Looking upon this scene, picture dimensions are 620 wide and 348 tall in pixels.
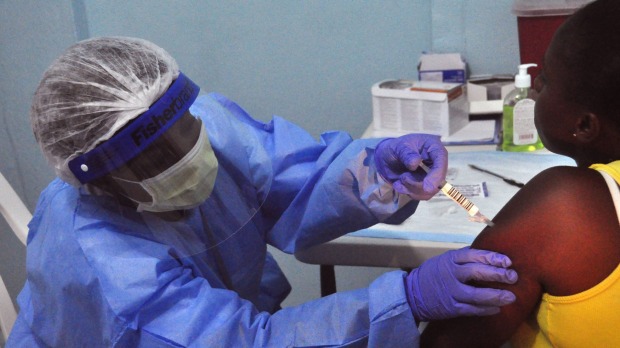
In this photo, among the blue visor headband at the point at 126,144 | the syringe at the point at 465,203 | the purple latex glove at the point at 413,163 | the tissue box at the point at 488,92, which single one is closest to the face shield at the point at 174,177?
the blue visor headband at the point at 126,144

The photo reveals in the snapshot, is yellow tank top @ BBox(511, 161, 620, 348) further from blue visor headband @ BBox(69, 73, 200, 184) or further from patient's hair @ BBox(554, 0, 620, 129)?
blue visor headband @ BBox(69, 73, 200, 184)

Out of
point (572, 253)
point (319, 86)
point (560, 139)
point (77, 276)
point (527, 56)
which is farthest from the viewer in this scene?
point (319, 86)

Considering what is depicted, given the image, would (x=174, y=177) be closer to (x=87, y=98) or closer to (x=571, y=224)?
(x=87, y=98)

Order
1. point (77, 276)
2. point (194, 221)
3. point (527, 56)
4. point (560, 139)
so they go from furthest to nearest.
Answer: point (527, 56)
point (194, 221)
point (77, 276)
point (560, 139)

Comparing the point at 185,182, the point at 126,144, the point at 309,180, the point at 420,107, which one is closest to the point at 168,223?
the point at 185,182

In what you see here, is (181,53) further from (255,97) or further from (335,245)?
(335,245)

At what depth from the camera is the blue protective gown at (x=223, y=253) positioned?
3.35ft

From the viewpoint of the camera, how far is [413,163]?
120cm

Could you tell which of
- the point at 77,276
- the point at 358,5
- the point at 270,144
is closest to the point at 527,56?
the point at 358,5

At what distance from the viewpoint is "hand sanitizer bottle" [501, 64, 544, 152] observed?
64.3 inches

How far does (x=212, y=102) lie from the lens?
4.18ft

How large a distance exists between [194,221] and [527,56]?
1144 millimetres

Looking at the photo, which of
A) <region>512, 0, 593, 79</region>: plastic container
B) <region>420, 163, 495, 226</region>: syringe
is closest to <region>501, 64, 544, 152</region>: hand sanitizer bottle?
<region>512, 0, 593, 79</region>: plastic container

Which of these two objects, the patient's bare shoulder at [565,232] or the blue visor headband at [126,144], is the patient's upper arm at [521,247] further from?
the blue visor headband at [126,144]
